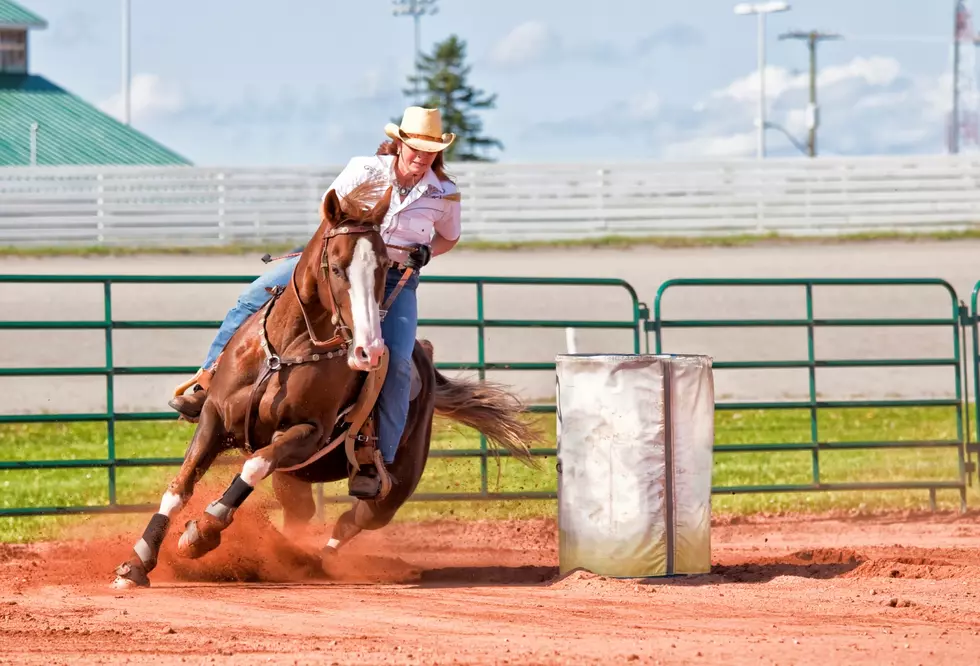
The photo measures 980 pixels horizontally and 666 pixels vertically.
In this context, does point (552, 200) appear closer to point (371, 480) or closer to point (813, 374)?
point (813, 374)

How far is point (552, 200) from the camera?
81.1 feet

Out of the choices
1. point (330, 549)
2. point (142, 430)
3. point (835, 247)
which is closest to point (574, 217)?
point (835, 247)

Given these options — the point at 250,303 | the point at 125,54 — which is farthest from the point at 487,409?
the point at 125,54

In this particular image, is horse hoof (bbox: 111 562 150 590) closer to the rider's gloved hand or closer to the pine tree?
the rider's gloved hand

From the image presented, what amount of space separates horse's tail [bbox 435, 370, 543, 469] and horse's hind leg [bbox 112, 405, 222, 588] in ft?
5.04

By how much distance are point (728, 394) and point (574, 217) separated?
392 inches

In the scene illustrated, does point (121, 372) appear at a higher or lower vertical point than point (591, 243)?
lower

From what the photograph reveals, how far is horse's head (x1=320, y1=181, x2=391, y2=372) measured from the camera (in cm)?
568

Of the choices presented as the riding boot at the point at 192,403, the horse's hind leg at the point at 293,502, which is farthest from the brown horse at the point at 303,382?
the horse's hind leg at the point at 293,502

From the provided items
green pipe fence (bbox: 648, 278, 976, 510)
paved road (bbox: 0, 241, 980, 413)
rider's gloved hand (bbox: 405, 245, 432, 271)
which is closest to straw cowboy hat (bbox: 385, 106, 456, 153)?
rider's gloved hand (bbox: 405, 245, 432, 271)

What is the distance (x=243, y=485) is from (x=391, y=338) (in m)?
0.97

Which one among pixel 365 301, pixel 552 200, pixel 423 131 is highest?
pixel 552 200

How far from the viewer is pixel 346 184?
6.22 meters

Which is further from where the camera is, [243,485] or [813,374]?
[813,374]
